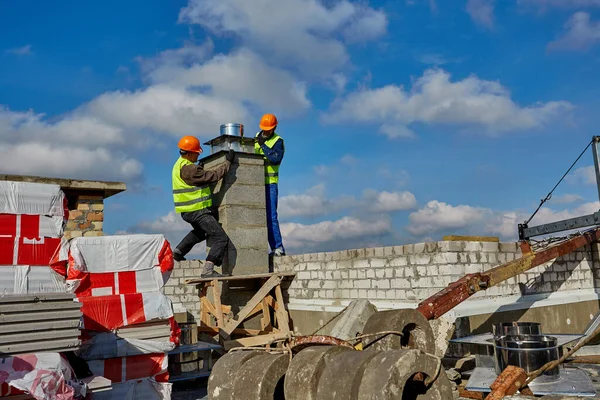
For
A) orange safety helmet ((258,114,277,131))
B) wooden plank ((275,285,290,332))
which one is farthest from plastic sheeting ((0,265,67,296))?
orange safety helmet ((258,114,277,131))

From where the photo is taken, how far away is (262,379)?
3.69 meters

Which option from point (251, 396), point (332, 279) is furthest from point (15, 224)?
point (332, 279)

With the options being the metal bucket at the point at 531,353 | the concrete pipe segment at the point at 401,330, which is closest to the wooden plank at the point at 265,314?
the concrete pipe segment at the point at 401,330

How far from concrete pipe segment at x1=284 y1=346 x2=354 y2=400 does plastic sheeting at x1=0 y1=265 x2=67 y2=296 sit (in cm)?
315

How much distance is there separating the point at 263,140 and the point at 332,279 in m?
2.98

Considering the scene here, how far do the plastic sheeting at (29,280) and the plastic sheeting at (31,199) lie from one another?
571 millimetres

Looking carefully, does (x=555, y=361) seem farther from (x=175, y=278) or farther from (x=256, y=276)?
(x=175, y=278)

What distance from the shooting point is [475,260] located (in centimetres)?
748

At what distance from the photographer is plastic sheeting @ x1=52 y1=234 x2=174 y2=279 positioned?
18.9ft

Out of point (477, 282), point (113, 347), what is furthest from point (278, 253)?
point (477, 282)

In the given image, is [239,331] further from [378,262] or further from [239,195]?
[378,262]

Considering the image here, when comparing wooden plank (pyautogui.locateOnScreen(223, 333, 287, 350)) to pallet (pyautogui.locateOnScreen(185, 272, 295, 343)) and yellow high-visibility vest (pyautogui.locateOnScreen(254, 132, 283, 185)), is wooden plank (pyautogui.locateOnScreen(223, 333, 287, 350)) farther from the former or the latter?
yellow high-visibility vest (pyautogui.locateOnScreen(254, 132, 283, 185))

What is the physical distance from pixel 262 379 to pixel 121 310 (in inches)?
112

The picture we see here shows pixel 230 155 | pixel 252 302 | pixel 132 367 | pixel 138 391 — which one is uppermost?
pixel 230 155
